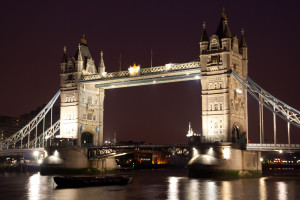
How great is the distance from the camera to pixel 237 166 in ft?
165

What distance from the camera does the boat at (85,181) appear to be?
43625 mm

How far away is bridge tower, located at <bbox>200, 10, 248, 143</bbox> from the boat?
443 inches

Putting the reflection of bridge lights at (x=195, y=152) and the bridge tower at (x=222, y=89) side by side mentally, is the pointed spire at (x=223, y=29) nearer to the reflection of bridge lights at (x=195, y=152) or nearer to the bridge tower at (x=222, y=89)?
the bridge tower at (x=222, y=89)

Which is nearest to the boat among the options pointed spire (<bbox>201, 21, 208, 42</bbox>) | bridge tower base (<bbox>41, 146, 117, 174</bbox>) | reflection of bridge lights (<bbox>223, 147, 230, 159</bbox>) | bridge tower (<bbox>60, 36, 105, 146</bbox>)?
reflection of bridge lights (<bbox>223, 147, 230, 159</bbox>)

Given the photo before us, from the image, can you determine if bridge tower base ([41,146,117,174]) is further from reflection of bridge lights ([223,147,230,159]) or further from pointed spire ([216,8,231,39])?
pointed spire ([216,8,231,39])

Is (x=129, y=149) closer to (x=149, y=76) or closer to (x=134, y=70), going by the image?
(x=149, y=76)

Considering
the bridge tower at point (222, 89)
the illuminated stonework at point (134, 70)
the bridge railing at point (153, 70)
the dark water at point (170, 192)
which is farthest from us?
the illuminated stonework at point (134, 70)

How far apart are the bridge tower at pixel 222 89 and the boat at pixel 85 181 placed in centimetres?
1126

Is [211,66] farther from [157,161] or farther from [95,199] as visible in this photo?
[157,161]

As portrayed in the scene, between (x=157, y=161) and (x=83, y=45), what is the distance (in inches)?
2821

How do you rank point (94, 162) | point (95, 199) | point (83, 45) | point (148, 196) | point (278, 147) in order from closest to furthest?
point (95, 199), point (148, 196), point (278, 147), point (94, 162), point (83, 45)

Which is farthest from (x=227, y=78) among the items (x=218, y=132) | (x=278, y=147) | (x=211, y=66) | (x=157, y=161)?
(x=157, y=161)

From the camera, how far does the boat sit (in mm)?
43625

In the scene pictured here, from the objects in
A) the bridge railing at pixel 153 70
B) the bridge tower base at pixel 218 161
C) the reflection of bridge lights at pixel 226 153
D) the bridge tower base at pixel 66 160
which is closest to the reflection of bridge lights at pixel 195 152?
the bridge tower base at pixel 218 161
